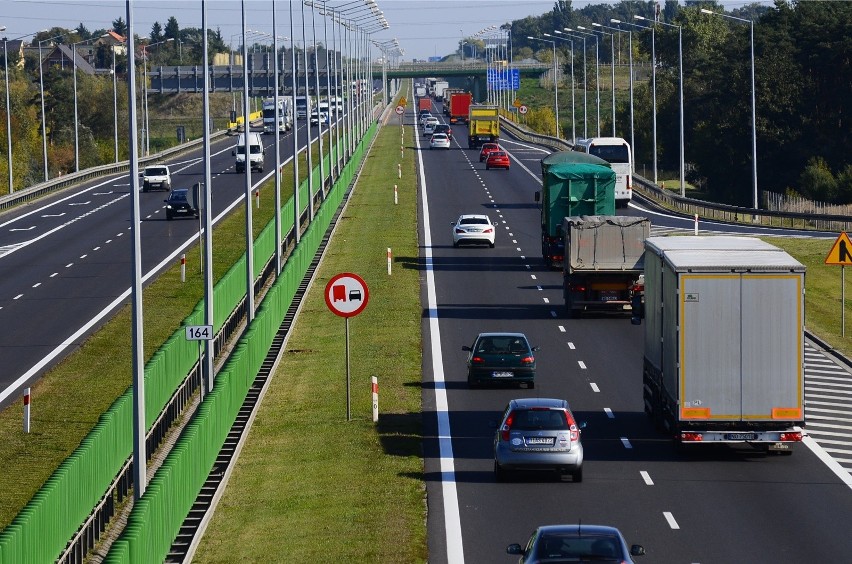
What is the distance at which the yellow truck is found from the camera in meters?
130

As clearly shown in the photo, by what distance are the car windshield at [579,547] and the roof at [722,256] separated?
36.4ft

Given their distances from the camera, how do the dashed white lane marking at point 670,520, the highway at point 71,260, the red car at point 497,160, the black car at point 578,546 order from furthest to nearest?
the red car at point 497,160
the highway at point 71,260
the dashed white lane marking at point 670,520
the black car at point 578,546

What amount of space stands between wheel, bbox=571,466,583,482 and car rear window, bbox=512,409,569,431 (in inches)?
27.3

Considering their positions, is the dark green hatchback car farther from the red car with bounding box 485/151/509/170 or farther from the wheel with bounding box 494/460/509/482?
the red car with bounding box 485/151/509/170

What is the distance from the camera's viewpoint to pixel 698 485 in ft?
84.2

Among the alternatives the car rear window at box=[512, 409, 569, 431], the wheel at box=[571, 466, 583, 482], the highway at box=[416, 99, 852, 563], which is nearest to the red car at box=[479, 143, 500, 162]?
the highway at box=[416, 99, 852, 563]

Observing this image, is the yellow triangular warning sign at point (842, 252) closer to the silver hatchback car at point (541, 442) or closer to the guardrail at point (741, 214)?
the silver hatchback car at point (541, 442)

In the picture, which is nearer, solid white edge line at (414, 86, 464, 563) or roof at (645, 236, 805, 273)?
solid white edge line at (414, 86, 464, 563)

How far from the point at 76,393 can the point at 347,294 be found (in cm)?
1121

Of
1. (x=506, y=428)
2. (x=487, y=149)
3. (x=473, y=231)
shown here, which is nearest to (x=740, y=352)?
(x=506, y=428)

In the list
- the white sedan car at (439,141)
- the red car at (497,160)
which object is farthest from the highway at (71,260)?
the white sedan car at (439,141)

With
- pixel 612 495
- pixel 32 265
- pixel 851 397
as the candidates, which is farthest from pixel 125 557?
pixel 32 265

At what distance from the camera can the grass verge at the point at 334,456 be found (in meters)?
22.0

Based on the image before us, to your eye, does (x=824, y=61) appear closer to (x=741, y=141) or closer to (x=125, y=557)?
(x=741, y=141)
